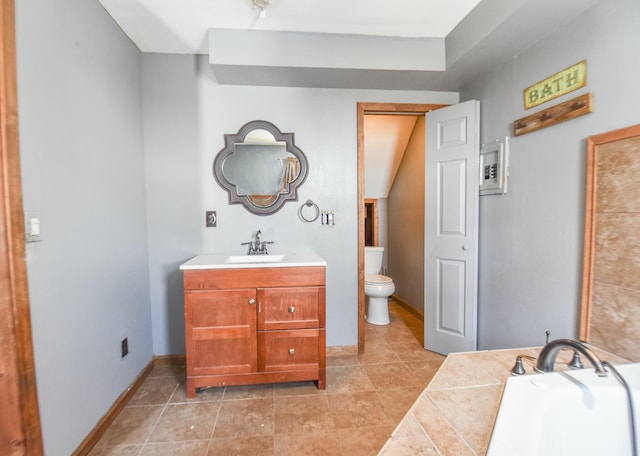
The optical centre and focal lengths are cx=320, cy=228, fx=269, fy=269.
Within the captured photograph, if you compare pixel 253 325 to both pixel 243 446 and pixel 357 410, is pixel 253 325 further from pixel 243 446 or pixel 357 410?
pixel 357 410

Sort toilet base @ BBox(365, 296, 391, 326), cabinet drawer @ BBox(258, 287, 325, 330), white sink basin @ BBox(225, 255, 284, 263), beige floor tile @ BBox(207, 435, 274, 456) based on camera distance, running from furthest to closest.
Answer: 1. toilet base @ BBox(365, 296, 391, 326)
2. white sink basin @ BBox(225, 255, 284, 263)
3. cabinet drawer @ BBox(258, 287, 325, 330)
4. beige floor tile @ BBox(207, 435, 274, 456)

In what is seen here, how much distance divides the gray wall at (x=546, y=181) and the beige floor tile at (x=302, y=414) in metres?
1.28

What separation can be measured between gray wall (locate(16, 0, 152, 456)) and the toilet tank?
2277 millimetres

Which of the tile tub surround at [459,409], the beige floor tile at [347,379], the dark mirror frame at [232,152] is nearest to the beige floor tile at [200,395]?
the beige floor tile at [347,379]

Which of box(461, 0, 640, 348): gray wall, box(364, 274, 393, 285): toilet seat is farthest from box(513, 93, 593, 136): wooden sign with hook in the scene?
box(364, 274, 393, 285): toilet seat

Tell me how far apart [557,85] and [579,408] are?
1547 mm

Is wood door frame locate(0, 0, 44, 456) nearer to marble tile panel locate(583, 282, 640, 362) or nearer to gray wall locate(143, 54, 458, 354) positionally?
gray wall locate(143, 54, 458, 354)

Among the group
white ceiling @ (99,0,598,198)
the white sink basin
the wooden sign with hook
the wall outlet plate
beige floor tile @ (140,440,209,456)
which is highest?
white ceiling @ (99,0,598,198)

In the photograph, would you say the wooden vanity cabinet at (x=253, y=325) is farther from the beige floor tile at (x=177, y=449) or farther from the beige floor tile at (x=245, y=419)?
the beige floor tile at (x=177, y=449)

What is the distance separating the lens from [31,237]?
105cm

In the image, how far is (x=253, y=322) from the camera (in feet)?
5.48

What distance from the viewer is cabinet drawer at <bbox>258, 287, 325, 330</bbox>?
5.52 feet

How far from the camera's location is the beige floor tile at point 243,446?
131 centimetres

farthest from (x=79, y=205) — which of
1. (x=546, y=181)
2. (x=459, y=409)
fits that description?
(x=546, y=181)
